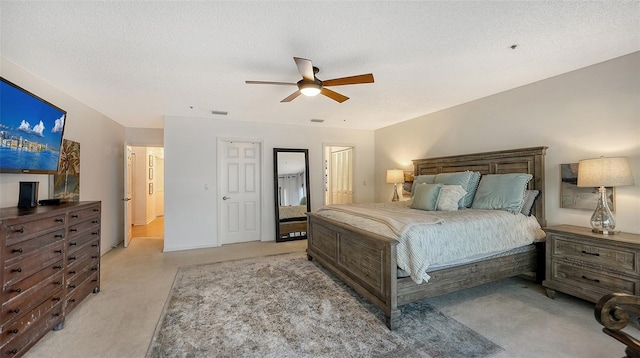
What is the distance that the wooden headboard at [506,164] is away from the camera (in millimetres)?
3168

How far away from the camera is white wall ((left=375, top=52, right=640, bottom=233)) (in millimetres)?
2562

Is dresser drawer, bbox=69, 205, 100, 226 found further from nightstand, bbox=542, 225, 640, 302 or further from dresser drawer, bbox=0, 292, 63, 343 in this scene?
nightstand, bbox=542, 225, 640, 302

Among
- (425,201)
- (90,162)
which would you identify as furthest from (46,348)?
(425,201)

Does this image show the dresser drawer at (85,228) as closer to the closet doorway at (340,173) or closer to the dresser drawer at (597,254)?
the closet doorway at (340,173)

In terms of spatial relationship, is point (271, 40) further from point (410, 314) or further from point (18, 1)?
point (410, 314)

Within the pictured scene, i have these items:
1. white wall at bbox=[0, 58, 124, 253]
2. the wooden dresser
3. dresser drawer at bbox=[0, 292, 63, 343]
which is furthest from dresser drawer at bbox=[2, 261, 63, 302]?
white wall at bbox=[0, 58, 124, 253]

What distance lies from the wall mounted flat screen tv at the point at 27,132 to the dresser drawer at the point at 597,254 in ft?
16.8

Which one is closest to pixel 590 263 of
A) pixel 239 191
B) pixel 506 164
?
pixel 506 164

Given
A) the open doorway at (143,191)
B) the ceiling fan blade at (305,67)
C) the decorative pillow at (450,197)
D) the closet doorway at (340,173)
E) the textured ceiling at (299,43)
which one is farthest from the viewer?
the open doorway at (143,191)

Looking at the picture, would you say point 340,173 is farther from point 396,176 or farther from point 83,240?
point 83,240

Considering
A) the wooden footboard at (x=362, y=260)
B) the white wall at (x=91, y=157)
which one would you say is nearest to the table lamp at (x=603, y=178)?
the wooden footboard at (x=362, y=260)

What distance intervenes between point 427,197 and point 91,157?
500 centimetres

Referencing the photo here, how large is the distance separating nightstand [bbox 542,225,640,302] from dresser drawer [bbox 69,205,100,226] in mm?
4737

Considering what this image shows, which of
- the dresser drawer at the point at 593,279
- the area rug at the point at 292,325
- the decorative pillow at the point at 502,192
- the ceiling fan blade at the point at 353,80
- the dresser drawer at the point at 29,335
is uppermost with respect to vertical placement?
the ceiling fan blade at the point at 353,80
